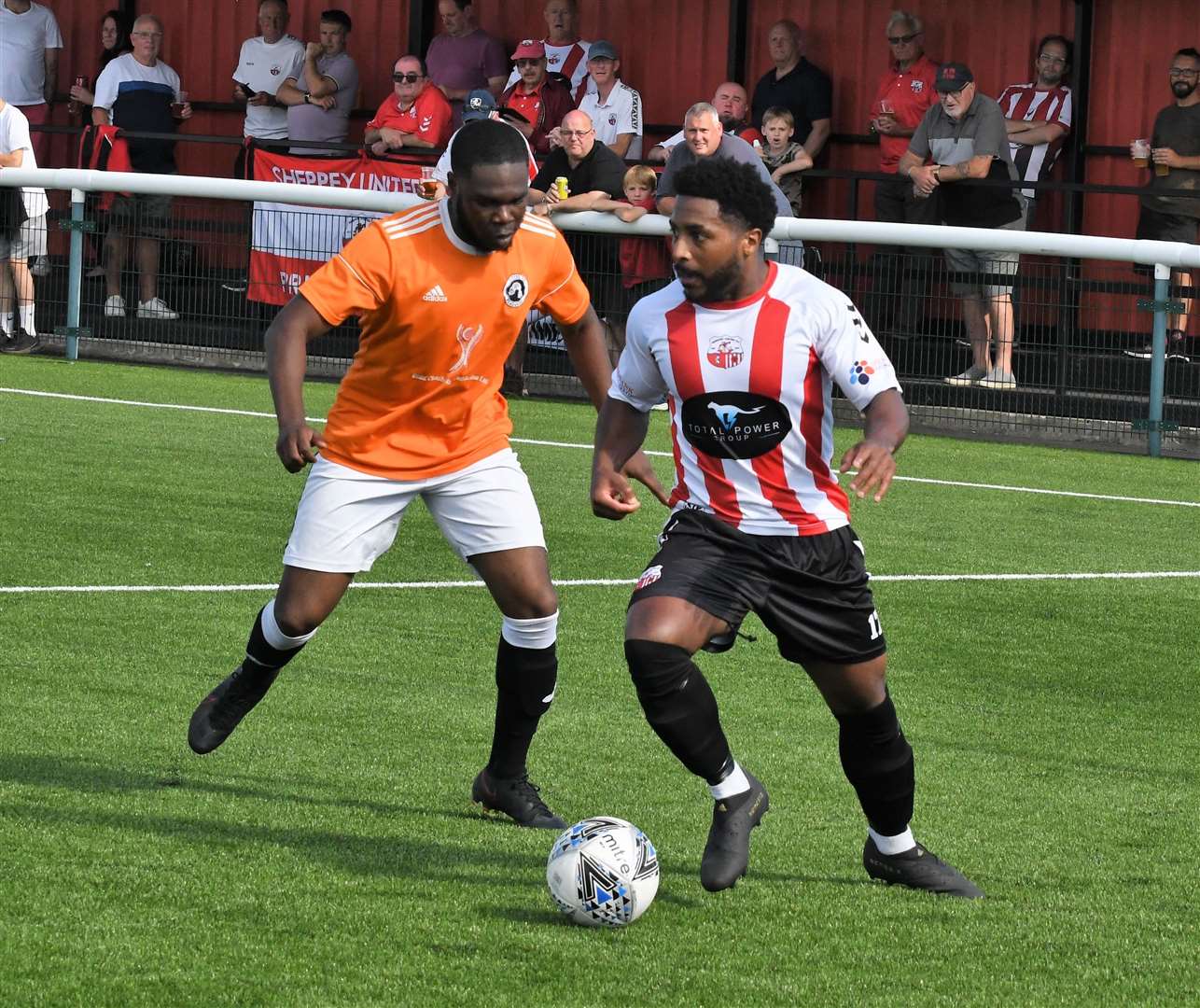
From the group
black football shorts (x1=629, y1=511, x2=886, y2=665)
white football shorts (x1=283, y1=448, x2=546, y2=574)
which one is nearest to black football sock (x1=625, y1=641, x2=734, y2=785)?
black football shorts (x1=629, y1=511, x2=886, y2=665)

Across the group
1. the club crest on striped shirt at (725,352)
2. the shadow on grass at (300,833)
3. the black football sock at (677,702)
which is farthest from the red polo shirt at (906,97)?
the black football sock at (677,702)

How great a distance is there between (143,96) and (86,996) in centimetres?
1548

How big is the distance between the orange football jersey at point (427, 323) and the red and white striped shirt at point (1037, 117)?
10.5 metres

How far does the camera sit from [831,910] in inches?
201

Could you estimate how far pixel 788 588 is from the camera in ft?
17.0

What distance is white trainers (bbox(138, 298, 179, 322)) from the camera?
16.4 meters

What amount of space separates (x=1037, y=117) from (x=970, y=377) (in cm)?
290

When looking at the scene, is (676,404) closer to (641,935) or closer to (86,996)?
(641,935)

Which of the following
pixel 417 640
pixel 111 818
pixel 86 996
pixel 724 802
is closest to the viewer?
pixel 86 996

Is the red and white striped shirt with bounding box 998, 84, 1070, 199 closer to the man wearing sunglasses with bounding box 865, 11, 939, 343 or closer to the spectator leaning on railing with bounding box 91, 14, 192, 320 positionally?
the man wearing sunglasses with bounding box 865, 11, 939, 343

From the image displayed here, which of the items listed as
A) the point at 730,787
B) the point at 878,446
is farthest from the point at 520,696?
the point at 878,446

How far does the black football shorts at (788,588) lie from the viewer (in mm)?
5172

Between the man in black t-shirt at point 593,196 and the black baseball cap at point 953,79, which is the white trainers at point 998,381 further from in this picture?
the man in black t-shirt at point 593,196

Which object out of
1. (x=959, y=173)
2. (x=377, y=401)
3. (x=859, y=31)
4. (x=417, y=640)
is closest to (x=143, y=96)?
(x=859, y=31)
